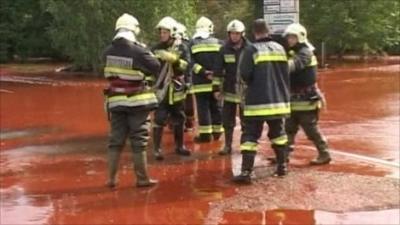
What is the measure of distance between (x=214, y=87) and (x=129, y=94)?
107 inches

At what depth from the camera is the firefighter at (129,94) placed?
8.86 m

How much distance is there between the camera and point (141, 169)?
9141mm

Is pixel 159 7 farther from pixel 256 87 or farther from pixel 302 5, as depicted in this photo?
pixel 256 87

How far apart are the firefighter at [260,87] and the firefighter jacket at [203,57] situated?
7.95ft

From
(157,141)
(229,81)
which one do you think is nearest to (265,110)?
(229,81)

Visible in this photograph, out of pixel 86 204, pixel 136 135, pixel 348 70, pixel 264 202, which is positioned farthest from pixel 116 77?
pixel 348 70

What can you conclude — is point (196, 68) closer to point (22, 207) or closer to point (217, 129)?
point (217, 129)

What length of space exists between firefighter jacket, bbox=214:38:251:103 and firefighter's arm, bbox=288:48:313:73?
121 centimetres

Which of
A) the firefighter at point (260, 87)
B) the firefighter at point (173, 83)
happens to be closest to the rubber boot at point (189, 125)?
the firefighter at point (173, 83)

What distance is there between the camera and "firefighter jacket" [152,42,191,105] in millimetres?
10664

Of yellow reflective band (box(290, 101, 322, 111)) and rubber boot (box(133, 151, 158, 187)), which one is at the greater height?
yellow reflective band (box(290, 101, 322, 111))

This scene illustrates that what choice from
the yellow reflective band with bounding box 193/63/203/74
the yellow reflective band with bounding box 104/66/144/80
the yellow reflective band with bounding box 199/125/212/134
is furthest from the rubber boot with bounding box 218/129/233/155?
the yellow reflective band with bounding box 104/66/144/80

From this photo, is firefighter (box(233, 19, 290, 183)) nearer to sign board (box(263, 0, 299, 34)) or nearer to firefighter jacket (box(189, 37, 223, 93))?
sign board (box(263, 0, 299, 34))

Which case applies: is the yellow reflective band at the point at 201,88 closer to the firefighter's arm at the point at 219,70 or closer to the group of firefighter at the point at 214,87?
the group of firefighter at the point at 214,87
